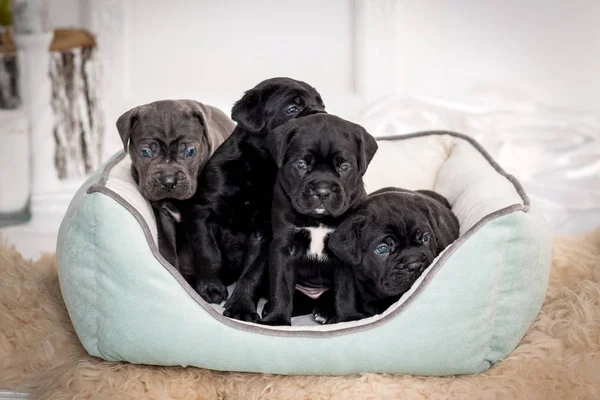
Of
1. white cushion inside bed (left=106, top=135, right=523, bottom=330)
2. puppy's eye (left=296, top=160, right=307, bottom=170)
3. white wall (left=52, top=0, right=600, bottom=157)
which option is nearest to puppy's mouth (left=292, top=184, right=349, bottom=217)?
puppy's eye (left=296, top=160, right=307, bottom=170)

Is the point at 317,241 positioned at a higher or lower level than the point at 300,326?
higher

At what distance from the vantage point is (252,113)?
3.11 metres

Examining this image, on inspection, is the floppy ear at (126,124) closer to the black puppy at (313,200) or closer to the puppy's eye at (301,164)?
the black puppy at (313,200)

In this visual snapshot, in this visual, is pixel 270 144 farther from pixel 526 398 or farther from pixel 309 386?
pixel 526 398

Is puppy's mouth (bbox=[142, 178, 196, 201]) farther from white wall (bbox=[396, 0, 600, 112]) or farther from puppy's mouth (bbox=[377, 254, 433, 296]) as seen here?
white wall (bbox=[396, 0, 600, 112])

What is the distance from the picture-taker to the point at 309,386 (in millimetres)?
2562

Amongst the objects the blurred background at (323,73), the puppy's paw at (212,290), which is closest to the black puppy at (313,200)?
the puppy's paw at (212,290)

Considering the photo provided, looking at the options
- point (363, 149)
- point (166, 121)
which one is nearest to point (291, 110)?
point (363, 149)

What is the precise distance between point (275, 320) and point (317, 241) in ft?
1.16

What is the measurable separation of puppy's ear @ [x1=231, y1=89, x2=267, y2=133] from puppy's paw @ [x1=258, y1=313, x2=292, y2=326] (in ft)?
2.57

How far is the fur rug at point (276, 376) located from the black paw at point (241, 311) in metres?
0.24

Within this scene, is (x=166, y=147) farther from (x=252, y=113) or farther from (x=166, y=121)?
(x=252, y=113)

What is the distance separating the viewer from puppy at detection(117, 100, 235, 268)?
3.11 meters

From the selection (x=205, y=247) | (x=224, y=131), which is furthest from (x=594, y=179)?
(x=205, y=247)
